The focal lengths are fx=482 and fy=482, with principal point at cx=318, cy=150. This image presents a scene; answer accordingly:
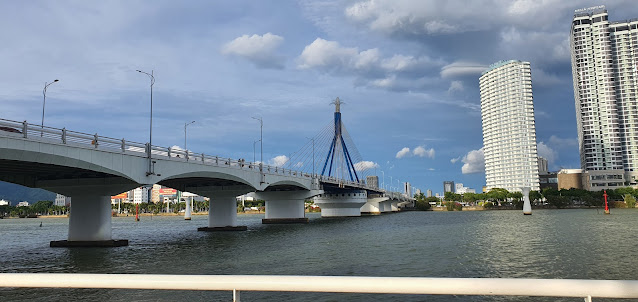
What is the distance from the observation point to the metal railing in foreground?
4176 millimetres

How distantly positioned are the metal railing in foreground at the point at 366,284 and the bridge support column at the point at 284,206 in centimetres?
9183

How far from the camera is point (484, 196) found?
622 feet

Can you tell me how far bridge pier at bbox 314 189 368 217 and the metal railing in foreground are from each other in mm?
127637

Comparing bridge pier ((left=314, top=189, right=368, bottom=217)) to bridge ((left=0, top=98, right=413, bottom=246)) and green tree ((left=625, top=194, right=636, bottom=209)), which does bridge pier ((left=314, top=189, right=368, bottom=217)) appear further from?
green tree ((left=625, top=194, right=636, bottom=209))

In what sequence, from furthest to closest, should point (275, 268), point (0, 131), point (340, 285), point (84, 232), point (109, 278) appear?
point (84, 232) → point (0, 131) → point (275, 268) → point (109, 278) → point (340, 285)

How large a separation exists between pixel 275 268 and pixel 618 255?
2253cm

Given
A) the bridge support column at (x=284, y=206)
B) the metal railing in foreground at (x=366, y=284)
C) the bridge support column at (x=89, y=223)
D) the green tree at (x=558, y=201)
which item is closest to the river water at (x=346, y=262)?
the bridge support column at (x=89, y=223)

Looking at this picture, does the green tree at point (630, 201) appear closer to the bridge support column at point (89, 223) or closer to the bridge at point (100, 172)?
the bridge at point (100, 172)

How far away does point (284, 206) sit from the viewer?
322 ft

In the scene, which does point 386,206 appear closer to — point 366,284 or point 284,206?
point 284,206

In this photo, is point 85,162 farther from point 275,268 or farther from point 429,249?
point 429,249

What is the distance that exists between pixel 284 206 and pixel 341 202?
38194mm

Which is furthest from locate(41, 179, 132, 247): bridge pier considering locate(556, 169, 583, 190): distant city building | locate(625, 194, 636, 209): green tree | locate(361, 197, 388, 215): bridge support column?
locate(556, 169, 583, 190): distant city building

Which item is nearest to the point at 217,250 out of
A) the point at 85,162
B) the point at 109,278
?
the point at 85,162
